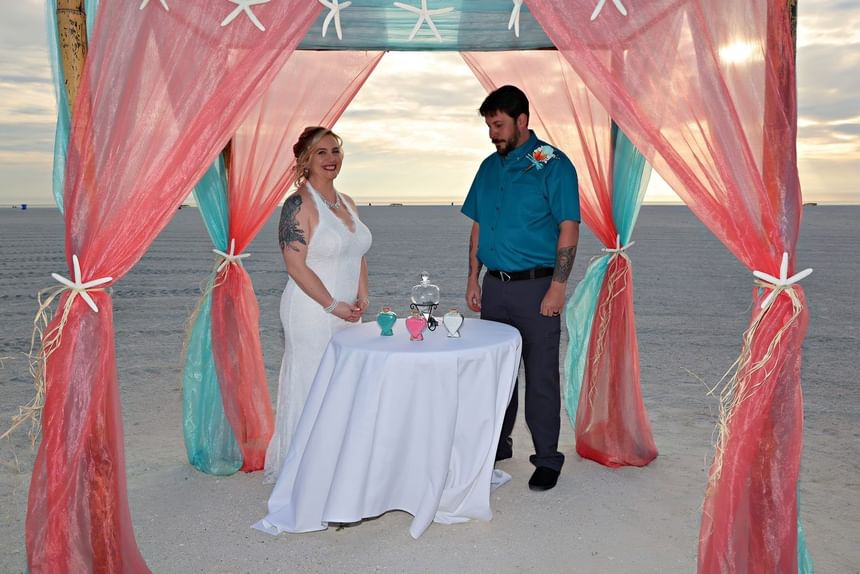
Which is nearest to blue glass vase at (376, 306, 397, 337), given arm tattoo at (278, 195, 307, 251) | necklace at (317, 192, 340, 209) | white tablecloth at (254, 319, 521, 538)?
white tablecloth at (254, 319, 521, 538)

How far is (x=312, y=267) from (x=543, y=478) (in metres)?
1.60

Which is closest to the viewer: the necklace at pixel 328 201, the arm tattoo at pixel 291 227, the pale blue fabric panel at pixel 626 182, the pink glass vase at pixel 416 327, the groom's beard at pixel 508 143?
the pink glass vase at pixel 416 327

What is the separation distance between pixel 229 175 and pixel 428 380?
6.05ft

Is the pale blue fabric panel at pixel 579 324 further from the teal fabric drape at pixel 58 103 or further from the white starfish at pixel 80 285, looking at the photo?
the teal fabric drape at pixel 58 103

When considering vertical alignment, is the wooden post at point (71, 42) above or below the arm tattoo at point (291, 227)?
above

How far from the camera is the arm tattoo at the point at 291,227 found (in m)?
3.45

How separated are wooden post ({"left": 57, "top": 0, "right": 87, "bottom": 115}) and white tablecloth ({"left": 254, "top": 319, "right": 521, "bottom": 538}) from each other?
1.47m

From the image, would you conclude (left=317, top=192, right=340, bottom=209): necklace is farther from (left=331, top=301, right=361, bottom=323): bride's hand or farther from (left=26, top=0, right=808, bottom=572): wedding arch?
(left=26, top=0, right=808, bottom=572): wedding arch

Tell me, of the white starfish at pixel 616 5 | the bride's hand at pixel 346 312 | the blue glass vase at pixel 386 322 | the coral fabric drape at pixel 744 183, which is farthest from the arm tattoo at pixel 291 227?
the white starfish at pixel 616 5

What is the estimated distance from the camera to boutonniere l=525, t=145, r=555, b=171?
3.62 metres

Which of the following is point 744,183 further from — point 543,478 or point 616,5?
point 543,478

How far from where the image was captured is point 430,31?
13.5 feet

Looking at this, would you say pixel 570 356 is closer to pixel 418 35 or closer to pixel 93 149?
pixel 418 35

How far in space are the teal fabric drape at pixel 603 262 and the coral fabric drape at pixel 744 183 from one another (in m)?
1.48
